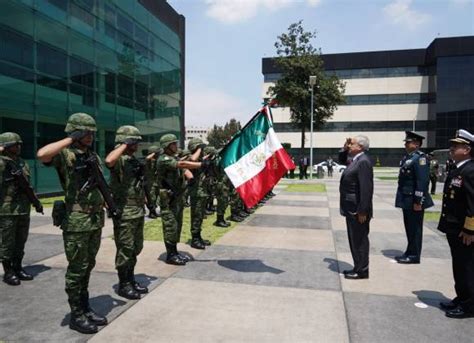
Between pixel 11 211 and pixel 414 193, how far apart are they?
608 cm

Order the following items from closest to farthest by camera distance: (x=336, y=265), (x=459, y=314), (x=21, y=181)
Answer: (x=459, y=314), (x=21, y=181), (x=336, y=265)

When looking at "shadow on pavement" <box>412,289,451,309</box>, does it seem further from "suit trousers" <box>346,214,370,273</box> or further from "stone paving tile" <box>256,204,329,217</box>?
"stone paving tile" <box>256,204,329,217</box>

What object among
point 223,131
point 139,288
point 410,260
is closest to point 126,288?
point 139,288

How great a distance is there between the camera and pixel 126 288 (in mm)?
4840

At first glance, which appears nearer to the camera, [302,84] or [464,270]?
[464,270]

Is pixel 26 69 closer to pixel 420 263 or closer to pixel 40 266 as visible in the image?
pixel 40 266

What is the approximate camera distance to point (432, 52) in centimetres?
5822

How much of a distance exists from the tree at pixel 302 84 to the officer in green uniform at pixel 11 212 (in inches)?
1143

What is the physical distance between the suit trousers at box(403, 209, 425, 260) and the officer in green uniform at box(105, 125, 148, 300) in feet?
14.4

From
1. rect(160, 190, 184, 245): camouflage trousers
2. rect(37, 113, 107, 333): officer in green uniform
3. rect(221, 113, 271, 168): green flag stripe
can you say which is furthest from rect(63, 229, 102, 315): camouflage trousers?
rect(221, 113, 271, 168): green flag stripe

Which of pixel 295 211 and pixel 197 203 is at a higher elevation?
pixel 197 203

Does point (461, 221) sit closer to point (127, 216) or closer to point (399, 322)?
point (399, 322)

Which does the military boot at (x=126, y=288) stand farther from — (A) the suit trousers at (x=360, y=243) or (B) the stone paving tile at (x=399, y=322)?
(A) the suit trousers at (x=360, y=243)

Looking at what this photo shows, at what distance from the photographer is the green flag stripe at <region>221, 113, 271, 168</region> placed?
6.32 metres
